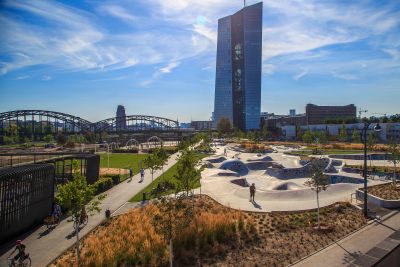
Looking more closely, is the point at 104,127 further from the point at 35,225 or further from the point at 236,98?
the point at 35,225

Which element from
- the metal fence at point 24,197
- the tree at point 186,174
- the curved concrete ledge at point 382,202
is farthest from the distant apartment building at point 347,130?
the metal fence at point 24,197

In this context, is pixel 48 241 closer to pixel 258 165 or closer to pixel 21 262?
pixel 21 262

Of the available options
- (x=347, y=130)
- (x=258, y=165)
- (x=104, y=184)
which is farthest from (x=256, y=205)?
(x=347, y=130)

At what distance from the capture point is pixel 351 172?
38.7 metres

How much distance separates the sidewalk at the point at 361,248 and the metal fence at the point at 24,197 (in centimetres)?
1697

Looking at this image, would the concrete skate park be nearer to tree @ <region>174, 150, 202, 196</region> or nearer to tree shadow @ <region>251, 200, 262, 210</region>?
tree shadow @ <region>251, 200, 262, 210</region>

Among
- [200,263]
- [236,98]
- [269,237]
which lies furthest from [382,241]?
[236,98]

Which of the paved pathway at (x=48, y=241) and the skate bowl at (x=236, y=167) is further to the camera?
the skate bowl at (x=236, y=167)

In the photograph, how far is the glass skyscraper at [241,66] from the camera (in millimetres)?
180250

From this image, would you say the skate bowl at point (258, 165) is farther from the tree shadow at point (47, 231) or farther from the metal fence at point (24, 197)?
the tree shadow at point (47, 231)

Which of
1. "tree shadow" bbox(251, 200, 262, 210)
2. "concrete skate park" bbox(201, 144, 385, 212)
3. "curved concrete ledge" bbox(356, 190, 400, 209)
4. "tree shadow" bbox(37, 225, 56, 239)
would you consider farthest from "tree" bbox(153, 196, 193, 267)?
"curved concrete ledge" bbox(356, 190, 400, 209)

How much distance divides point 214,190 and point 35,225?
15911mm

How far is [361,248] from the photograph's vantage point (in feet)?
51.6

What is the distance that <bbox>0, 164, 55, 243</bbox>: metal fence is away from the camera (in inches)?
741
